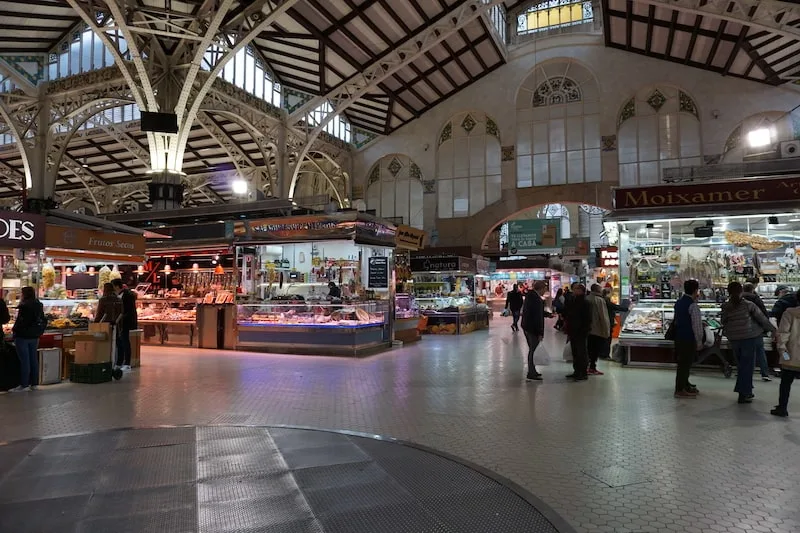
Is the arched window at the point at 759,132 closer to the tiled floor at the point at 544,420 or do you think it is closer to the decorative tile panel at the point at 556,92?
the decorative tile panel at the point at 556,92

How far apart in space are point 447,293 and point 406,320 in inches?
189

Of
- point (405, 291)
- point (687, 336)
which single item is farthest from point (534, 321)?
point (405, 291)

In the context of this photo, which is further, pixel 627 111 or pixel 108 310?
pixel 627 111

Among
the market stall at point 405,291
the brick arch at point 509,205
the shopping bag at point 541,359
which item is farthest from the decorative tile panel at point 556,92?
the shopping bag at point 541,359

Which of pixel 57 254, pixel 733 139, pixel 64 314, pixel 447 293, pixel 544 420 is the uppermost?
pixel 733 139

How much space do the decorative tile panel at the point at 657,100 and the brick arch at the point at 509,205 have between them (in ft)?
11.8

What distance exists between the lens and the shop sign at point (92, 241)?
8000 mm

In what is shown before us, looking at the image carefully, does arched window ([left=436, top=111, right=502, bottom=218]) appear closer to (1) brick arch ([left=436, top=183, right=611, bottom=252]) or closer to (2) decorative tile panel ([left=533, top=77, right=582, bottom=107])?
(1) brick arch ([left=436, top=183, right=611, bottom=252])

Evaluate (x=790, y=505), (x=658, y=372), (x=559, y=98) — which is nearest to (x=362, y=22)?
(x=559, y=98)

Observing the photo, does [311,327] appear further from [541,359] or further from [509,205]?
[509,205]

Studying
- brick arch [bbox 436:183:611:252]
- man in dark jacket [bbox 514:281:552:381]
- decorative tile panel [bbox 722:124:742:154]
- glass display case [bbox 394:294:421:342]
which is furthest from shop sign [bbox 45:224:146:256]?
decorative tile panel [bbox 722:124:742:154]

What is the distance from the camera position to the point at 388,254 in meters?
12.0

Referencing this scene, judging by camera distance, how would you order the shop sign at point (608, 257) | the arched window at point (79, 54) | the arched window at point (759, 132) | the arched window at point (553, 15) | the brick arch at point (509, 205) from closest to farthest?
the shop sign at point (608, 257) < the arched window at point (79, 54) < the arched window at point (759, 132) < the brick arch at point (509, 205) < the arched window at point (553, 15)

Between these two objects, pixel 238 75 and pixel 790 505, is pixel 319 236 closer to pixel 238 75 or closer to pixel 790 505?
pixel 790 505
